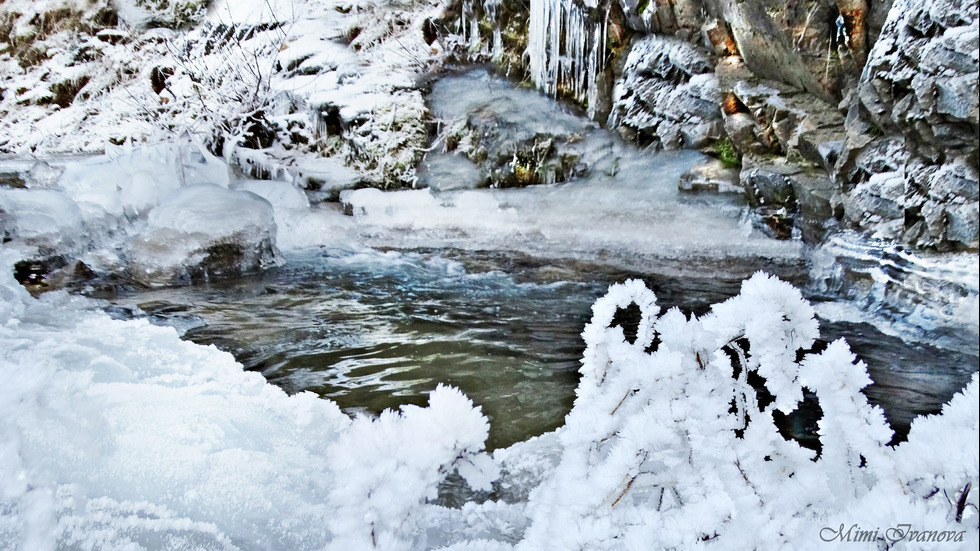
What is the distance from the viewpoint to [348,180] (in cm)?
231

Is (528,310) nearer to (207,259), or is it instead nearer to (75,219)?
(207,259)

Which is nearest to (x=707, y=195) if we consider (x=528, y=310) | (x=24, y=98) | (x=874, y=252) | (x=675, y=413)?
(x=874, y=252)

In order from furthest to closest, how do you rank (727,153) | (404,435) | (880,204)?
(727,153)
(880,204)
(404,435)

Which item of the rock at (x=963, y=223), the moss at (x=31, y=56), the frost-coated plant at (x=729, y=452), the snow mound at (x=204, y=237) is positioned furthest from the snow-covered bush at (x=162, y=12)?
the rock at (x=963, y=223)

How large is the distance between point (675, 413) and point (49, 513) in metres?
1.74

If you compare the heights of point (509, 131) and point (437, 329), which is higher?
point (509, 131)

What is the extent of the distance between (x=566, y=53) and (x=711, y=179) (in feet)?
3.01

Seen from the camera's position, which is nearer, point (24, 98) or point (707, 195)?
point (24, 98)

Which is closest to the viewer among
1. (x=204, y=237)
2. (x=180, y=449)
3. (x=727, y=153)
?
(x=180, y=449)

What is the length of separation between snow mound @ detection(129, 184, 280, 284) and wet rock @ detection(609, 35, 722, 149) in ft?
5.11

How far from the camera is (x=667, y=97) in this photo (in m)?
2.48

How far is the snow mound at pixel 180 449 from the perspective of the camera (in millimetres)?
1572

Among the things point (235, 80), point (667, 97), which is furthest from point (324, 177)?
point (667, 97)

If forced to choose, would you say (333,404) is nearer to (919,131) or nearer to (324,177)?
(324,177)
